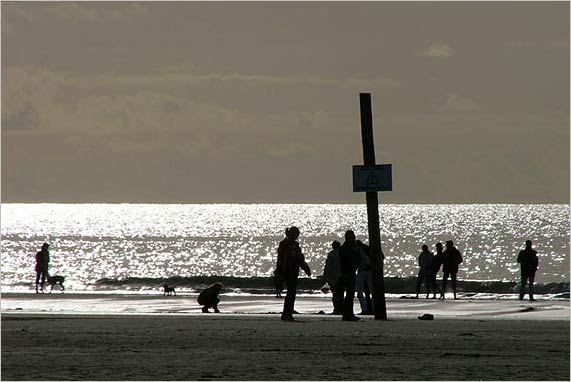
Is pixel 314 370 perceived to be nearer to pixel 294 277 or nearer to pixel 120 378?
pixel 120 378

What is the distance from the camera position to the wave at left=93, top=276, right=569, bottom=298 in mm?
49812

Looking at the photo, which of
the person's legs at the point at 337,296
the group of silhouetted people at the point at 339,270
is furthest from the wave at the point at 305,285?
the person's legs at the point at 337,296

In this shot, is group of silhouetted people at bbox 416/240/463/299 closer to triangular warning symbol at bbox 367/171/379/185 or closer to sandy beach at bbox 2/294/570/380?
sandy beach at bbox 2/294/570/380

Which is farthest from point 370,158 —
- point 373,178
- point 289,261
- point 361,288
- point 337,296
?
point 361,288

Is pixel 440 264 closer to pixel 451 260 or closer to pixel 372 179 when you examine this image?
pixel 451 260

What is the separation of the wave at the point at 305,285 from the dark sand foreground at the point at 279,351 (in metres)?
25.7

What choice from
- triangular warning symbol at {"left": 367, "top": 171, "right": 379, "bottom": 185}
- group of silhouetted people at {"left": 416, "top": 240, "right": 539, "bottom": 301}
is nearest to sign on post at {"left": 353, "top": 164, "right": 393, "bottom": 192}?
triangular warning symbol at {"left": 367, "top": 171, "right": 379, "bottom": 185}

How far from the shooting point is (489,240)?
16475cm

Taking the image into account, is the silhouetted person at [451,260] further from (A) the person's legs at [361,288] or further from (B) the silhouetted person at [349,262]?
(B) the silhouetted person at [349,262]

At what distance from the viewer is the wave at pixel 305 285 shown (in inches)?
1961

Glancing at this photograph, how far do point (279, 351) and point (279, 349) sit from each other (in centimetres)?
25

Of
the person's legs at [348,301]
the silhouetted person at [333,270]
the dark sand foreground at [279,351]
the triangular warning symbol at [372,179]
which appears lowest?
the dark sand foreground at [279,351]

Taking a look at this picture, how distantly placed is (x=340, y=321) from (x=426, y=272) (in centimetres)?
1628

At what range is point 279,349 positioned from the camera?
16.0 metres
